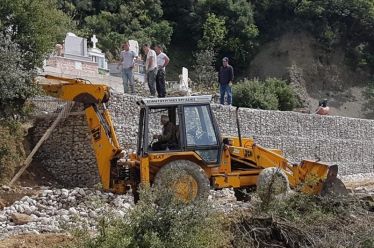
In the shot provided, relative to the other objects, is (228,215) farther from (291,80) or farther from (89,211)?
(291,80)

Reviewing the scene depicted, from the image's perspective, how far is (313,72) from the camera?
161ft

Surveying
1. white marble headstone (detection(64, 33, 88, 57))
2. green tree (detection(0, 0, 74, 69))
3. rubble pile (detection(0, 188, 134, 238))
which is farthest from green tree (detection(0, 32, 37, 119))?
white marble headstone (detection(64, 33, 88, 57))

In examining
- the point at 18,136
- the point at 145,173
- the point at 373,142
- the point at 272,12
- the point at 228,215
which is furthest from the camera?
the point at 272,12

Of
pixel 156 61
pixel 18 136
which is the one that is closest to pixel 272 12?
pixel 156 61

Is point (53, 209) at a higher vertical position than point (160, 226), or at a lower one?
lower

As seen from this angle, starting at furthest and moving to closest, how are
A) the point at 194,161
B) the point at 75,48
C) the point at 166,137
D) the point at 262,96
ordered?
the point at 262,96
the point at 75,48
the point at 166,137
the point at 194,161

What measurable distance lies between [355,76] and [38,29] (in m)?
35.0

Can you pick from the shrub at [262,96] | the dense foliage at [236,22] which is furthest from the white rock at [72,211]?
the dense foliage at [236,22]

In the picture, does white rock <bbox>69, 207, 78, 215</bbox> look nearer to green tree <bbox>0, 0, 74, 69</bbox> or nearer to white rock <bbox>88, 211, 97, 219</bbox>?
white rock <bbox>88, 211, 97, 219</bbox>

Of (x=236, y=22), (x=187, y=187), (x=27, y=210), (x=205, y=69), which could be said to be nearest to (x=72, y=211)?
(x=27, y=210)

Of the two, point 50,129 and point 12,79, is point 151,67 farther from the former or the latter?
point 12,79

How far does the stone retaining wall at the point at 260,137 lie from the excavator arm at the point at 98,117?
3474mm

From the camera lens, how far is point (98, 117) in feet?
48.0

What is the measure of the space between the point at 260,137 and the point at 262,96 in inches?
437
